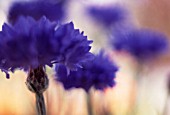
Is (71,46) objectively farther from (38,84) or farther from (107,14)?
(107,14)

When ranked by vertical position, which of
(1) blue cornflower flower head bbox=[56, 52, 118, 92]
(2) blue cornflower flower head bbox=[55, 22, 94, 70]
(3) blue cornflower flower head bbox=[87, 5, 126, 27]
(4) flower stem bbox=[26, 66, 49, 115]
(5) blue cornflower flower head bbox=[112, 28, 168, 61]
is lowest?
(4) flower stem bbox=[26, 66, 49, 115]

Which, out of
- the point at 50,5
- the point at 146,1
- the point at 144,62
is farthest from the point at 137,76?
the point at 146,1

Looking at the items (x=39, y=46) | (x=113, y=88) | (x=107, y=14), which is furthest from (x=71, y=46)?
(x=107, y=14)

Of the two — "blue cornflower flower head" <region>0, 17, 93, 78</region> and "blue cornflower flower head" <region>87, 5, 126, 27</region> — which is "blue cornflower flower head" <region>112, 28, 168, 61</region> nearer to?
"blue cornflower flower head" <region>87, 5, 126, 27</region>

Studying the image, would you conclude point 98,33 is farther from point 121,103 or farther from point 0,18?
point 0,18

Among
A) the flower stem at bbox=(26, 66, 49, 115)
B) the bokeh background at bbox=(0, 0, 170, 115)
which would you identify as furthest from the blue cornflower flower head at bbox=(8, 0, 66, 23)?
the flower stem at bbox=(26, 66, 49, 115)

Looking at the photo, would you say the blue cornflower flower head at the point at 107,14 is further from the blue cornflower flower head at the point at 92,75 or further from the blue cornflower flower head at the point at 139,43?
the blue cornflower flower head at the point at 92,75
